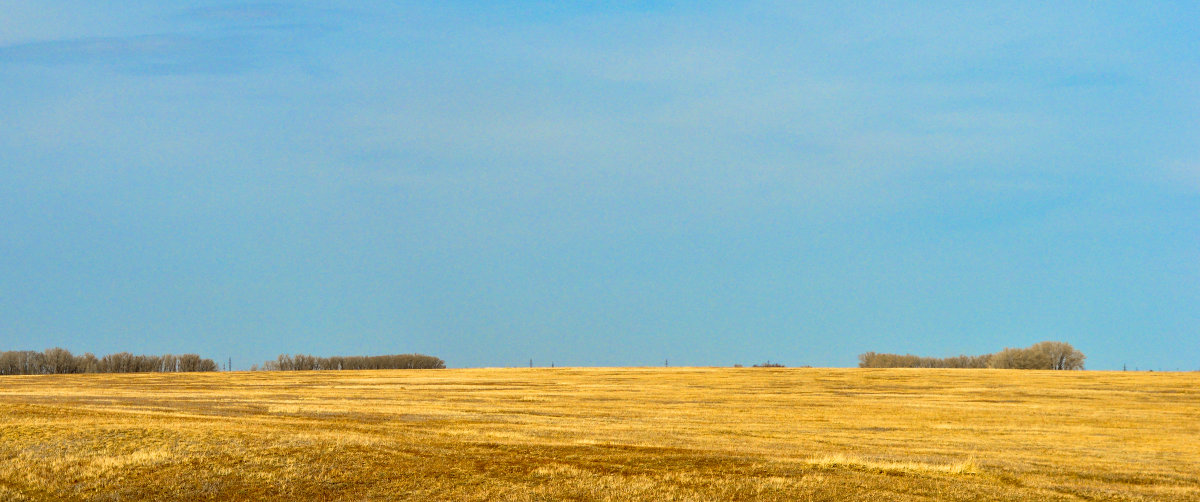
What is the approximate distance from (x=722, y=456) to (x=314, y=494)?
38.0ft

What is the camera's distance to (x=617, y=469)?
85.3 ft

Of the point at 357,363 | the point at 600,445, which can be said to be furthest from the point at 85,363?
the point at 600,445

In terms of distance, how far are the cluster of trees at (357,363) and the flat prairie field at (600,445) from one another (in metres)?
52.2

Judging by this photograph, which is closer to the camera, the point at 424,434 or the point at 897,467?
the point at 897,467

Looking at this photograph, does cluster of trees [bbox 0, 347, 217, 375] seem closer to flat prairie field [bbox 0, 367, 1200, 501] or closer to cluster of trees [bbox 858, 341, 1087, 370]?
flat prairie field [bbox 0, 367, 1200, 501]

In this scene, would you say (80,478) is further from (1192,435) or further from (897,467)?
(1192,435)

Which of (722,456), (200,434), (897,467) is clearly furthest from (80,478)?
(897,467)

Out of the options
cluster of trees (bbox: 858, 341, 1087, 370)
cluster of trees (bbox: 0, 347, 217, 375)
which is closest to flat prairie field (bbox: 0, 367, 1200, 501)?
cluster of trees (bbox: 858, 341, 1087, 370)

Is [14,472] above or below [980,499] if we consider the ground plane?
above

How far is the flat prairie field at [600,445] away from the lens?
79.9 ft

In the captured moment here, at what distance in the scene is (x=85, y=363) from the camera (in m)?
116

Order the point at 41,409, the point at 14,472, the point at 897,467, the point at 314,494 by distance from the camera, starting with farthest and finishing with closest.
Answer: the point at 41,409 → the point at 897,467 → the point at 14,472 → the point at 314,494

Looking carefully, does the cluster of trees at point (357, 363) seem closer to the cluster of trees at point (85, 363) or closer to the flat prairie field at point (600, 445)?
the cluster of trees at point (85, 363)

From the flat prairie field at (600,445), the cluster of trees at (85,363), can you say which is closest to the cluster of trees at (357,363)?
the cluster of trees at (85,363)
